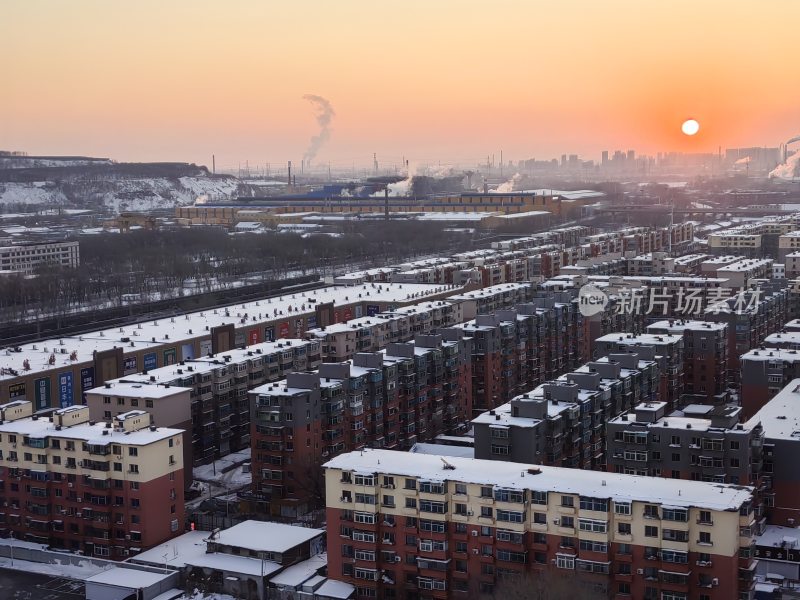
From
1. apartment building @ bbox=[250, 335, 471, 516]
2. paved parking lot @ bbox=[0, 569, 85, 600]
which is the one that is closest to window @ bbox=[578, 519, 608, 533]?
apartment building @ bbox=[250, 335, 471, 516]

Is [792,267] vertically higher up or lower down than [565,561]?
higher up

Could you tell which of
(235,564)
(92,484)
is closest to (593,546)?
(235,564)

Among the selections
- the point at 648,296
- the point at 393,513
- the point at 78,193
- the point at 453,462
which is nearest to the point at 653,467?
the point at 453,462

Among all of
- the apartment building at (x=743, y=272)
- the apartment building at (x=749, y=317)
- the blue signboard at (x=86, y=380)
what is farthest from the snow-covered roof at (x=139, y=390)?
the apartment building at (x=743, y=272)

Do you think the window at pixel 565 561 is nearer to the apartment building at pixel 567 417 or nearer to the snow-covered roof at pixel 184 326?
the apartment building at pixel 567 417

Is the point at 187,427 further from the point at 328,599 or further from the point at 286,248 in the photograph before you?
the point at 286,248

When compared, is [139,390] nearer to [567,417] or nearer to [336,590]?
[336,590]

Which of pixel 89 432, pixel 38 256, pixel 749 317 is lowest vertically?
pixel 89 432
